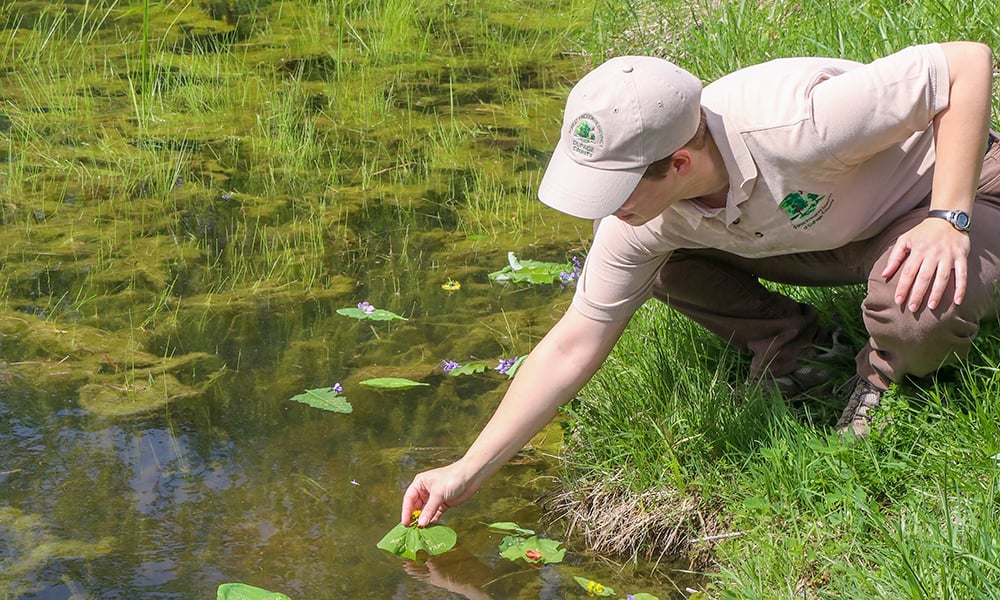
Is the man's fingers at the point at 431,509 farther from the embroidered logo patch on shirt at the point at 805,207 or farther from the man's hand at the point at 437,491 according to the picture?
the embroidered logo patch on shirt at the point at 805,207

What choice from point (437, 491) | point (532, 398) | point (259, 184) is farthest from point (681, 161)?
point (259, 184)

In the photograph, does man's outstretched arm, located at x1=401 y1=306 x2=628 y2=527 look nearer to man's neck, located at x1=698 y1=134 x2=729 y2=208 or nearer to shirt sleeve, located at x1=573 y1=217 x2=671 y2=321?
shirt sleeve, located at x1=573 y1=217 x2=671 y2=321

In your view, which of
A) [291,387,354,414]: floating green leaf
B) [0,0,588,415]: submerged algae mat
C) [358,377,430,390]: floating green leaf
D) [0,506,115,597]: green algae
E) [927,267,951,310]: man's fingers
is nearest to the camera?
[927,267,951,310]: man's fingers

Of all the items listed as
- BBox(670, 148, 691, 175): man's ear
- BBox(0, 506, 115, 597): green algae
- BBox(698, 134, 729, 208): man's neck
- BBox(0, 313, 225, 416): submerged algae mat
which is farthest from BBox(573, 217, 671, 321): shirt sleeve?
BBox(0, 313, 225, 416): submerged algae mat

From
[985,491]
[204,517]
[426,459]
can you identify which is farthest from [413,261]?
[985,491]

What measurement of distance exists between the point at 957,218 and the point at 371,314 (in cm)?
222

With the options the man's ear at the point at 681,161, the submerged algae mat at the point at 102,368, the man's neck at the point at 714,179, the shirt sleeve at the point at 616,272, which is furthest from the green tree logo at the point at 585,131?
the submerged algae mat at the point at 102,368

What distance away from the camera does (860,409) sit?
290 centimetres

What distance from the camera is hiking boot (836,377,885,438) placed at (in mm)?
2859

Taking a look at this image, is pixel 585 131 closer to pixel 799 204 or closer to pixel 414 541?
pixel 799 204

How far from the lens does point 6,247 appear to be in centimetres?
472

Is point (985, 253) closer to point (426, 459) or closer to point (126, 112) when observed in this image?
point (426, 459)

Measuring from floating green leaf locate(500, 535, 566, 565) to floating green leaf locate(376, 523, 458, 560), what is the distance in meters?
0.14

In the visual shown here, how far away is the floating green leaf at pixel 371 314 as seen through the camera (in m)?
4.20
